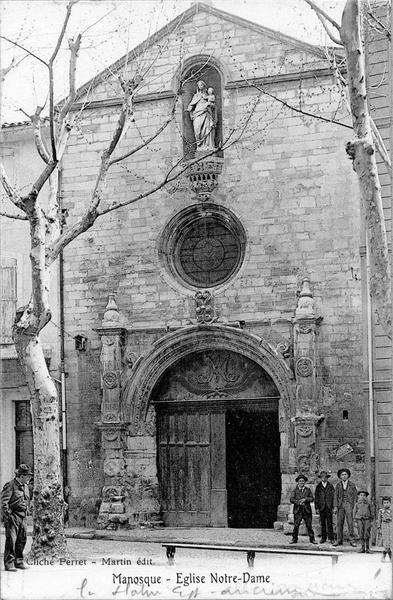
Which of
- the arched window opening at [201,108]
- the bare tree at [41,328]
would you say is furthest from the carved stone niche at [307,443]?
the arched window opening at [201,108]

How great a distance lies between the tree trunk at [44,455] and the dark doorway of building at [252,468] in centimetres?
426

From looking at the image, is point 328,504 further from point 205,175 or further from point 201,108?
point 201,108

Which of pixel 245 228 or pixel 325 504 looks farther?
pixel 245 228

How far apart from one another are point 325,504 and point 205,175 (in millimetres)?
5777

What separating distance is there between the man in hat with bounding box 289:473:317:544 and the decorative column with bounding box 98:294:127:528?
127 inches

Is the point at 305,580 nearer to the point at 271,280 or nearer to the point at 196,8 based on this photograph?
the point at 271,280

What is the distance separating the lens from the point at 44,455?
1400 cm

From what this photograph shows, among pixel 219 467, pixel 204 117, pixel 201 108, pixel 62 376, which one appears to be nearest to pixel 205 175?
pixel 204 117

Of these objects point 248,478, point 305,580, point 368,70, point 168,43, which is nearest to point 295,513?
point 248,478

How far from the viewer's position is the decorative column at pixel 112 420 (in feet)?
57.6

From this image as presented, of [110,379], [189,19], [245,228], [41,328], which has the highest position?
[189,19]

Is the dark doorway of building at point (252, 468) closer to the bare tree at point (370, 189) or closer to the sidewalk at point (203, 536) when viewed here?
the sidewalk at point (203, 536)

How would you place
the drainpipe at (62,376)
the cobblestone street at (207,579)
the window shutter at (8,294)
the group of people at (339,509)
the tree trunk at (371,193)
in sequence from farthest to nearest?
the window shutter at (8,294)
the drainpipe at (62,376)
the group of people at (339,509)
the tree trunk at (371,193)
the cobblestone street at (207,579)

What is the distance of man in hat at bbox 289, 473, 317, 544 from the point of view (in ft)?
51.5
